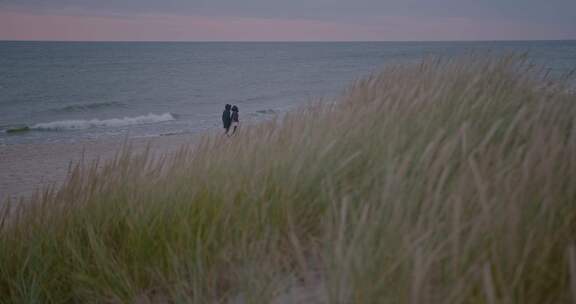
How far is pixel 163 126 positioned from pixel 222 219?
2037 centimetres

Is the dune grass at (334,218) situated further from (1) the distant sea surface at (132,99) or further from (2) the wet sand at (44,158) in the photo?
(2) the wet sand at (44,158)

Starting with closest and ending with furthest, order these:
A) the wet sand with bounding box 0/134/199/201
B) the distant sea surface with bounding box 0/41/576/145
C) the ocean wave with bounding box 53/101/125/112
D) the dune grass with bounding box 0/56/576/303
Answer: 1. the dune grass with bounding box 0/56/576/303
2. the wet sand with bounding box 0/134/199/201
3. the distant sea surface with bounding box 0/41/576/145
4. the ocean wave with bounding box 53/101/125/112

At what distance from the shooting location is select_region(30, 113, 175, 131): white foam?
2091cm

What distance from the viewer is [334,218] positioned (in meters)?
2.31

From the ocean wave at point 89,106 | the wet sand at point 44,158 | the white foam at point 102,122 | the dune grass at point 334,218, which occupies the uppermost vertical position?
the dune grass at point 334,218

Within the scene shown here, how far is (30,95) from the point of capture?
33.4 metres

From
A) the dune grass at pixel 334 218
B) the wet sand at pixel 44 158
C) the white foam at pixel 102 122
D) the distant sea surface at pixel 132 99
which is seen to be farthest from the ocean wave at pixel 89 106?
the dune grass at pixel 334 218

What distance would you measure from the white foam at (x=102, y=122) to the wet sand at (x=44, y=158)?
165 inches

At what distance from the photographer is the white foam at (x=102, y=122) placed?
2091cm

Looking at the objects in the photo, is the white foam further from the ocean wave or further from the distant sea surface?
the ocean wave

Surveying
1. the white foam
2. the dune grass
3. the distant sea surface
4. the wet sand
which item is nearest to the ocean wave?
the distant sea surface

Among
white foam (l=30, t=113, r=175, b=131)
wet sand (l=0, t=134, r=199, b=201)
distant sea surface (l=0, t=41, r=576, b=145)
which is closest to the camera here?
wet sand (l=0, t=134, r=199, b=201)

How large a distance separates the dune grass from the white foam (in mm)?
20212

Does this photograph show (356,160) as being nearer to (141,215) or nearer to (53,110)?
(141,215)
